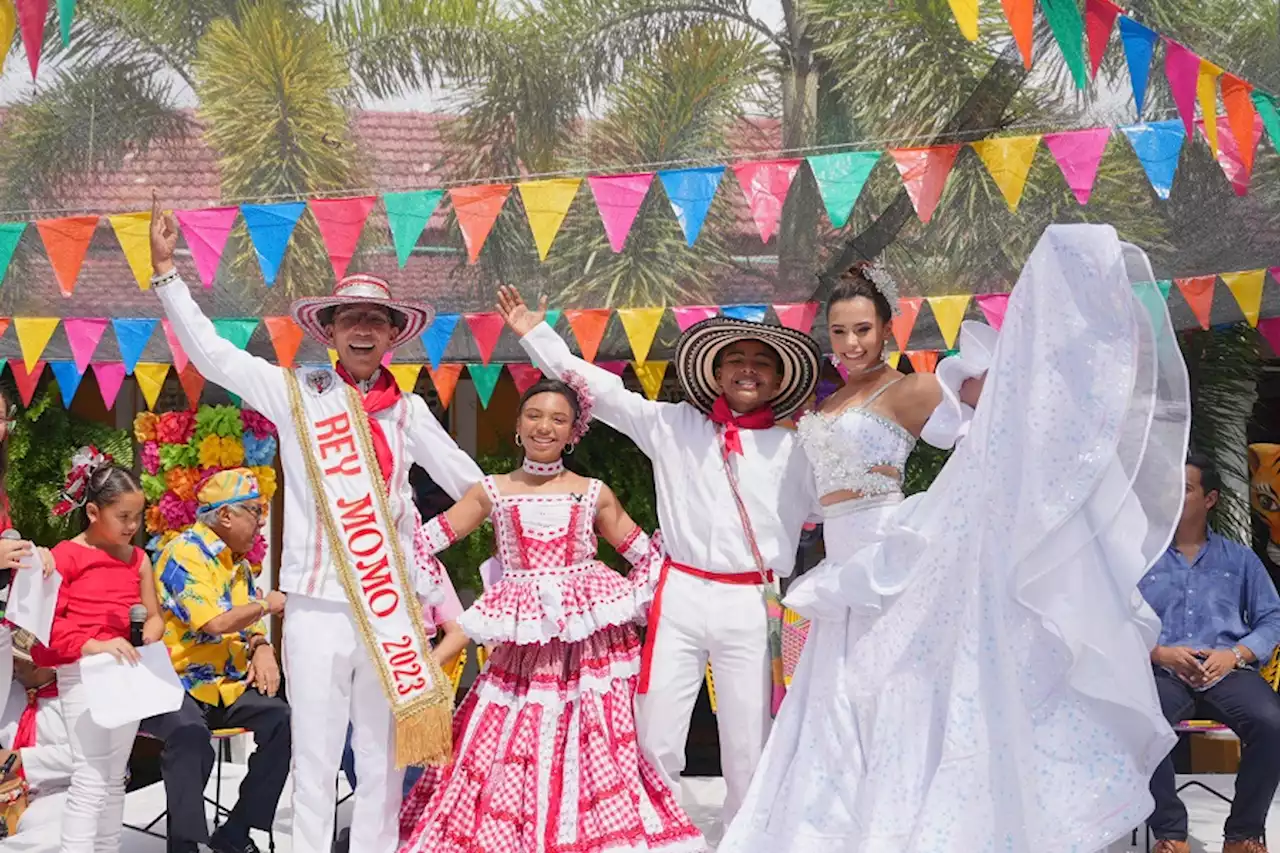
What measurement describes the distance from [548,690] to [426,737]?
1.42ft

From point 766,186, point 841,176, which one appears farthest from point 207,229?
point 841,176

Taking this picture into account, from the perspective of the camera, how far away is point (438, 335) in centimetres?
625

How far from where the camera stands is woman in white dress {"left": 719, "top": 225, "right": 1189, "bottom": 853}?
3631 mm

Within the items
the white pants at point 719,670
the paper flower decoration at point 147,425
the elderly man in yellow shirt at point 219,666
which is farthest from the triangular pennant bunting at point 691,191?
the paper flower decoration at point 147,425

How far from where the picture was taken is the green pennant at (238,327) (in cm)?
606

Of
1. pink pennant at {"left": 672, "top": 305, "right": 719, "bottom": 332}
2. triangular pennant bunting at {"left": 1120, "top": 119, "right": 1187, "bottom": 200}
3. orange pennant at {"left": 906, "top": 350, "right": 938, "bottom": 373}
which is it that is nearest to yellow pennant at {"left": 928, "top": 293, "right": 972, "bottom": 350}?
orange pennant at {"left": 906, "top": 350, "right": 938, "bottom": 373}

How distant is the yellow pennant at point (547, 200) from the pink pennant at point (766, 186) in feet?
1.94

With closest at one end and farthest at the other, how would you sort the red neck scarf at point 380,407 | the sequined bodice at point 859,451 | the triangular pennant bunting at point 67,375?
the sequined bodice at point 859,451 < the red neck scarf at point 380,407 < the triangular pennant bunting at point 67,375

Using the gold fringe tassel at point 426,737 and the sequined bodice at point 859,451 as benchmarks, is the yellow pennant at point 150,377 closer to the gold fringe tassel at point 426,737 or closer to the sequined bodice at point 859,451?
the gold fringe tassel at point 426,737

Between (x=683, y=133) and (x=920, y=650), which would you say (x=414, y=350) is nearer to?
(x=683, y=133)

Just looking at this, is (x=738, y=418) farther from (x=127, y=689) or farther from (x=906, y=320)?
(x=127, y=689)

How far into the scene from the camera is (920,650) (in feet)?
13.0

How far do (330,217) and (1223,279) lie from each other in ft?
11.9

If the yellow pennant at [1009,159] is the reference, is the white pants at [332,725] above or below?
below
